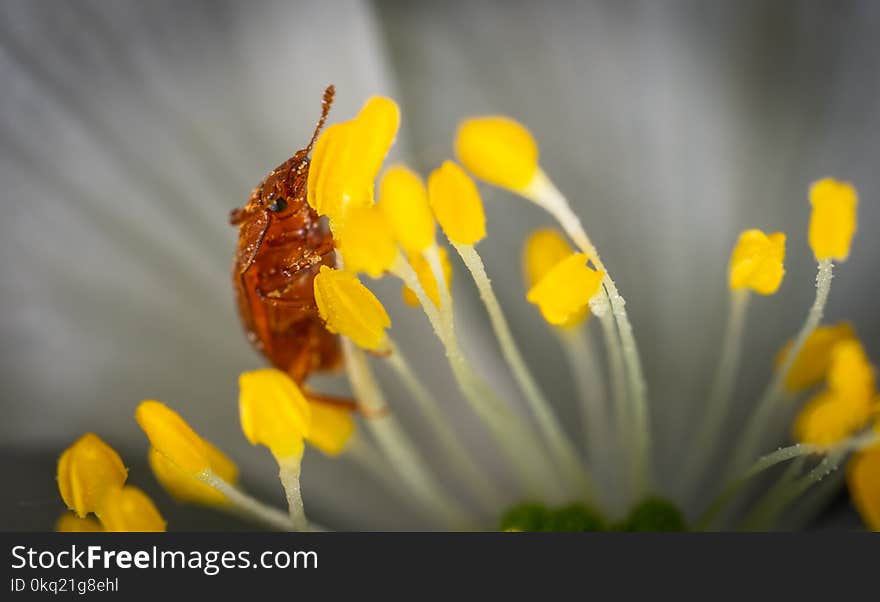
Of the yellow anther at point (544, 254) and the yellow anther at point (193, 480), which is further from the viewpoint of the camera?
the yellow anther at point (544, 254)

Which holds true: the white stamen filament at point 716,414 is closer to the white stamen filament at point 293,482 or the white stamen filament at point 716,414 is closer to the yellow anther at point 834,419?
the yellow anther at point 834,419

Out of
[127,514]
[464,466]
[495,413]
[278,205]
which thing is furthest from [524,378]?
[127,514]

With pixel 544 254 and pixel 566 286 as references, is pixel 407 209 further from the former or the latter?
pixel 544 254

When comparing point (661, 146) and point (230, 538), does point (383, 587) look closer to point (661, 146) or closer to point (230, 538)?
point (230, 538)

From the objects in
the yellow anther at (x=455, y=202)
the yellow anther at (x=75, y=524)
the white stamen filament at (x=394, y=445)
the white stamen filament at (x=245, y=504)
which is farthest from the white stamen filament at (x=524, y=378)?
the yellow anther at (x=75, y=524)

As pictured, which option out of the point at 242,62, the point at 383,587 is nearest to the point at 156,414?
the point at 383,587

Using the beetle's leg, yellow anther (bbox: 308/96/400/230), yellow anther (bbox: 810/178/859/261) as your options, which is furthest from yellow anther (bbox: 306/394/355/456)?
yellow anther (bbox: 810/178/859/261)
